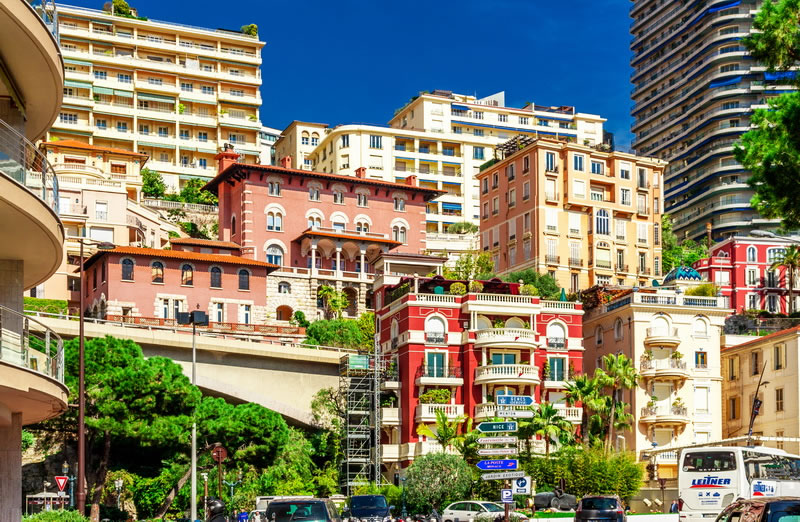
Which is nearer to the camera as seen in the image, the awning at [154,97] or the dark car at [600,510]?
the dark car at [600,510]

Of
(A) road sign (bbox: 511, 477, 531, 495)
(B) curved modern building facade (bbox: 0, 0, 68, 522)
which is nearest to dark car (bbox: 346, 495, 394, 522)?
(A) road sign (bbox: 511, 477, 531, 495)

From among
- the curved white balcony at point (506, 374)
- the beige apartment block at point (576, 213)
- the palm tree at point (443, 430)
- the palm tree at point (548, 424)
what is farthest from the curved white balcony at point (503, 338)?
the beige apartment block at point (576, 213)

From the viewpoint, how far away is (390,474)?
70.4 m

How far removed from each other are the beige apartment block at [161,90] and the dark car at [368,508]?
89.5m

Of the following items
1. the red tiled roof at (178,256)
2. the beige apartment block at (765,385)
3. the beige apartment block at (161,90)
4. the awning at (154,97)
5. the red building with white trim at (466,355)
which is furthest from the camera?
the awning at (154,97)

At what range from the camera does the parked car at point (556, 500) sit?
A: 58.5 metres

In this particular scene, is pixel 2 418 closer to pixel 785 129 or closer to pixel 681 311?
pixel 785 129

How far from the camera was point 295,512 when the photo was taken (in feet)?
90.6

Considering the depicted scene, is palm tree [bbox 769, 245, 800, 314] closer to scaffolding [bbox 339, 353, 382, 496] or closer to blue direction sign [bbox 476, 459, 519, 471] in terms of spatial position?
scaffolding [bbox 339, 353, 382, 496]

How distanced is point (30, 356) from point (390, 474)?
51.6 m

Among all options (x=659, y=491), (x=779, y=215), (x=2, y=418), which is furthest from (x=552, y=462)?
(x=2, y=418)

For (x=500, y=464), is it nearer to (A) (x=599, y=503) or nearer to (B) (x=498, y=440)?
(B) (x=498, y=440)

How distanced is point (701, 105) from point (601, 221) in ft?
220

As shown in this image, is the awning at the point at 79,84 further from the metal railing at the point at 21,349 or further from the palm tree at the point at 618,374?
the metal railing at the point at 21,349
